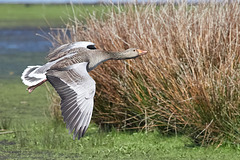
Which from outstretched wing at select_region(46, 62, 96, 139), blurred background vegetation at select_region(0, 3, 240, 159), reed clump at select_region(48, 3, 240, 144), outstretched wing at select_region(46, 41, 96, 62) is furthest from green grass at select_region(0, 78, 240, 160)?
outstretched wing at select_region(46, 62, 96, 139)

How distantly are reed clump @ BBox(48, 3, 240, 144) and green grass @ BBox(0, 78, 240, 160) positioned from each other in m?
0.17

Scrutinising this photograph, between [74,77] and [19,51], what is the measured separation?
55.8ft

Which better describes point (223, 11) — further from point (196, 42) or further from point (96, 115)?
point (96, 115)

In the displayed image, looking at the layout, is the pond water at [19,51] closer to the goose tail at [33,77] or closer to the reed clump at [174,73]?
the reed clump at [174,73]

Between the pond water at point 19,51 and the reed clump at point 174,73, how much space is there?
337cm

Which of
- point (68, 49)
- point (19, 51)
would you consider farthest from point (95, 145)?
point (19, 51)

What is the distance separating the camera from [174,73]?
7379mm

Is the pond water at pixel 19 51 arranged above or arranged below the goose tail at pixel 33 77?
below

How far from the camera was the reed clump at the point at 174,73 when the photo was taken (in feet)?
22.7

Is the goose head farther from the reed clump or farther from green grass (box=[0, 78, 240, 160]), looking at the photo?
green grass (box=[0, 78, 240, 160])

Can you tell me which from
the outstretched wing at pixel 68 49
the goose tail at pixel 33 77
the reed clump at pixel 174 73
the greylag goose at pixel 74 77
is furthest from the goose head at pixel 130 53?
the goose tail at pixel 33 77

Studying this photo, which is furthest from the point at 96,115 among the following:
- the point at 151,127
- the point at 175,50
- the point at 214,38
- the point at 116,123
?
the point at 214,38

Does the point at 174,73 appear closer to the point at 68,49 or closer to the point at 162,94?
the point at 162,94

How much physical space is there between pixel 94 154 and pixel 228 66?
210cm
